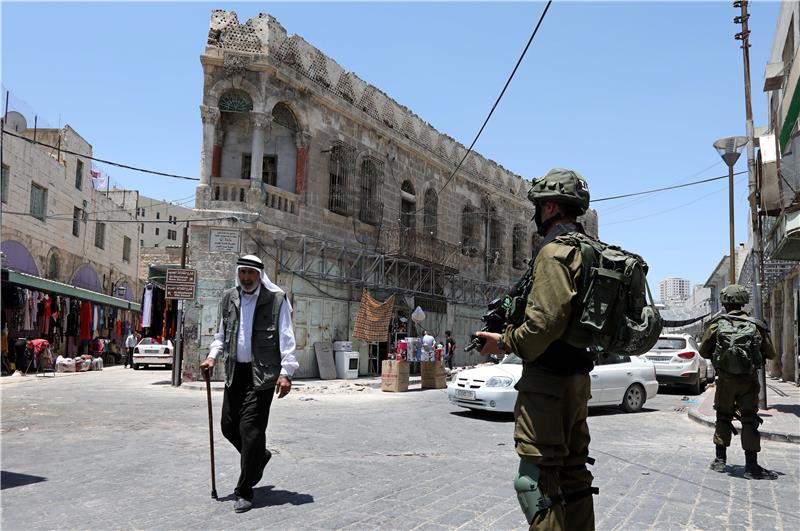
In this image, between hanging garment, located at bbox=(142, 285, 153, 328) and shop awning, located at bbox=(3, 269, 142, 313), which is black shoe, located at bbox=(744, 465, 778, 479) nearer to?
hanging garment, located at bbox=(142, 285, 153, 328)

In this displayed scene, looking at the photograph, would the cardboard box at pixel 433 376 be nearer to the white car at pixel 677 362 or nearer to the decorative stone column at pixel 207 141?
the white car at pixel 677 362

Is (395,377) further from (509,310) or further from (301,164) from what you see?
(509,310)

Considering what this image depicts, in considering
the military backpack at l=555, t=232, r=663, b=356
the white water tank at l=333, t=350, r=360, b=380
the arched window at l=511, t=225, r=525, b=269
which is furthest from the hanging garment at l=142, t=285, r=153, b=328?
the arched window at l=511, t=225, r=525, b=269

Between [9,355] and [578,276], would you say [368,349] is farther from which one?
[578,276]

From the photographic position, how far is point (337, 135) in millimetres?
20984

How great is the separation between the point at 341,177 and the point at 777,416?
14692 mm

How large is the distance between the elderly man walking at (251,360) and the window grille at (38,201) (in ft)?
81.7

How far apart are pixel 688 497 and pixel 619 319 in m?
3.13

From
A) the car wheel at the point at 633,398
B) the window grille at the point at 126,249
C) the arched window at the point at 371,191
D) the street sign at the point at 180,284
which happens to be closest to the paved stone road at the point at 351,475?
the car wheel at the point at 633,398

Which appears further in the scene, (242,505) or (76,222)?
(76,222)

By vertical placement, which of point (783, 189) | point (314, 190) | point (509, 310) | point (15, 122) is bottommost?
point (509, 310)

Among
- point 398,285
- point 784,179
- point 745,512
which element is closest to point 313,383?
point 398,285

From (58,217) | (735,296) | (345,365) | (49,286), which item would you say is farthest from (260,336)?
(58,217)

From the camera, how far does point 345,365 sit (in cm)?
1934
